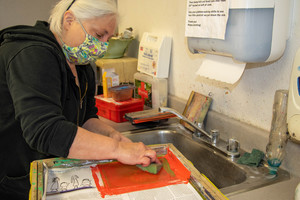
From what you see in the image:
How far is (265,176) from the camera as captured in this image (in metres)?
1.05

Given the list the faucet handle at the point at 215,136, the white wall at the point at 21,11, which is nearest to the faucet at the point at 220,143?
the faucet handle at the point at 215,136

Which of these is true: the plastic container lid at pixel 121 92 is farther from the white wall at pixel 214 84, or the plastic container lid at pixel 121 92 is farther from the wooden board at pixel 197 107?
the wooden board at pixel 197 107

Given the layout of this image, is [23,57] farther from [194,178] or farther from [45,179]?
[194,178]

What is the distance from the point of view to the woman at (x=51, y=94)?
88cm

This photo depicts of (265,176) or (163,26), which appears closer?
(265,176)

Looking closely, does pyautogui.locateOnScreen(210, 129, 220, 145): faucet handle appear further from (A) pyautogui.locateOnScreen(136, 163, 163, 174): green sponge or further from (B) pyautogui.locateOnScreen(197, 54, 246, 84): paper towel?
(A) pyautogui.locateOnScreen(136, 163, 163, 174): green sponge

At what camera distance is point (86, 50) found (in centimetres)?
116

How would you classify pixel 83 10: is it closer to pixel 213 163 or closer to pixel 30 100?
pixel 30 100

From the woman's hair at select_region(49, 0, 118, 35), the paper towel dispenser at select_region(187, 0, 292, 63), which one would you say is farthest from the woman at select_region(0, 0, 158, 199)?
the paper towel dispenser at select_region(187, 0, 292, 63)

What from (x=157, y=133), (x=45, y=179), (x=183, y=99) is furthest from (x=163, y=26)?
(x=45, y=179)

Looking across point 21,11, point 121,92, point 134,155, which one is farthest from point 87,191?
point 21,11

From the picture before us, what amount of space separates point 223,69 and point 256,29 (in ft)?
0.73

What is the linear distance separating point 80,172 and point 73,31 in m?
0.53

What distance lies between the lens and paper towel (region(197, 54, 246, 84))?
1064 mm
